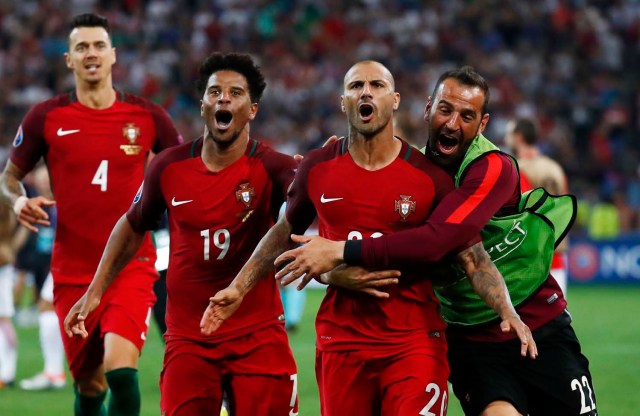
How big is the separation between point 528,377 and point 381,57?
20962 mm

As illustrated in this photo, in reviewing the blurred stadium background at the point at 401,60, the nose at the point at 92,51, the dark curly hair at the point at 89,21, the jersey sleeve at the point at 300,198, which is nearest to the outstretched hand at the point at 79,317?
the jersey sleeve at the point at 300,198

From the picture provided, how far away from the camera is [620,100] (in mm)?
25328

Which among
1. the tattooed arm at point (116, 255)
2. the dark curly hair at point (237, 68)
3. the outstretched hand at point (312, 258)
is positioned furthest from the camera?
the tattooed arm at point (116, 255)

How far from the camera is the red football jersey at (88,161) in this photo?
749cm

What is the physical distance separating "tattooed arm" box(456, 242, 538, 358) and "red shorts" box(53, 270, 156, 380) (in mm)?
2521

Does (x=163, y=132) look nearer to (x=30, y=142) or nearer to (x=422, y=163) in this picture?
(x=30, y=142)

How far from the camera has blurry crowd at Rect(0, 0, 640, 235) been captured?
80.7 feet

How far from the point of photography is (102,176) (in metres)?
7.50

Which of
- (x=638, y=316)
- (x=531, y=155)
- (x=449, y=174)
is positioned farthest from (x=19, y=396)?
(x=638, y=316)

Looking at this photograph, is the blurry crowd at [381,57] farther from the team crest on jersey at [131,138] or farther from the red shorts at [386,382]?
the red shorts at [386,382]

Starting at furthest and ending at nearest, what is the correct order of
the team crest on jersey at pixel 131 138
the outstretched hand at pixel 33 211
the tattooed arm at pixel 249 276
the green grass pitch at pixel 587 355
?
the green grass pitch at pixel 587 355 < the team crest on jersey at pixel 131 138 < the outstretched hand at pixel 33 211 < the tattooed arm at pixel 249 276

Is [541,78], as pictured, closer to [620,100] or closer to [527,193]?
[620,100]

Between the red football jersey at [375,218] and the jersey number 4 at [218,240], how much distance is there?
20.7 inches

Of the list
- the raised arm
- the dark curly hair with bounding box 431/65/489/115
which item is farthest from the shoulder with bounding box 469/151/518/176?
the raised arm
